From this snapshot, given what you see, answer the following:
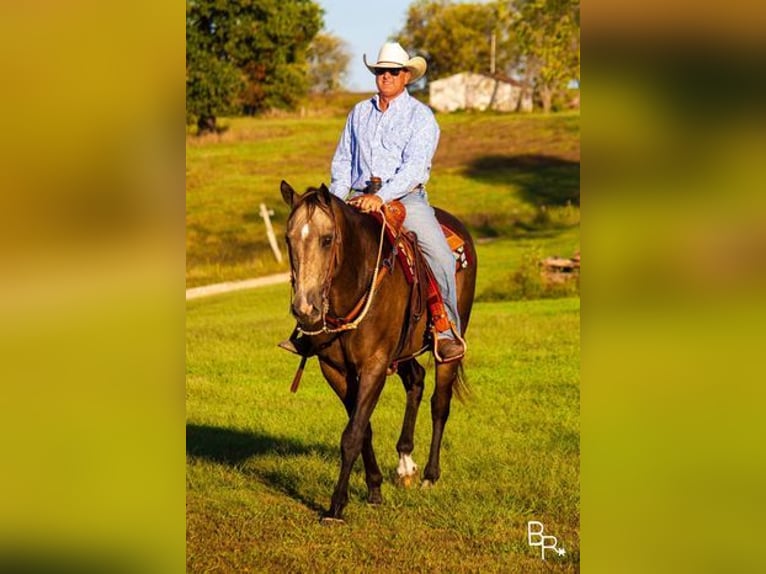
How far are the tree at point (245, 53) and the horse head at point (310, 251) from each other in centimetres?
5521

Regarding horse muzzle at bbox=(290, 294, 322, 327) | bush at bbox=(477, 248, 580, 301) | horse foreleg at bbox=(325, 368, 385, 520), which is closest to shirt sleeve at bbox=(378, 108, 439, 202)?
horse foreleg at bbox=(325, 368, 385, 520)

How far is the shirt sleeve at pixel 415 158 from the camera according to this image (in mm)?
8703

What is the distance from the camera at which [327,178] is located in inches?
1811

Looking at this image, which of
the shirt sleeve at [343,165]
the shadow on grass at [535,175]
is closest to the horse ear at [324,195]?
the shirt sleeve at [343,165]

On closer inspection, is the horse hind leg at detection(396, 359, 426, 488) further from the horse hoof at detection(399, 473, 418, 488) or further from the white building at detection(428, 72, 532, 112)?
the white building at detection(428, 72, 532, 112)

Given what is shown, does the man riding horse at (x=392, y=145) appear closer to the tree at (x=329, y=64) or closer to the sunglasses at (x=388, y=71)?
the sunglasses at (x=388, y=71)

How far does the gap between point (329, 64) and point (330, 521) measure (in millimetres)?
94728

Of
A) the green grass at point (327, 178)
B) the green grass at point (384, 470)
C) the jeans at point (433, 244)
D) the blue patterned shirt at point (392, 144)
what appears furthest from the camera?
the green grass at point (327, 178)

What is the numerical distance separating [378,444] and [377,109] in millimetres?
3359

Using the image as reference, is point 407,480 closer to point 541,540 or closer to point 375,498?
point 375,498

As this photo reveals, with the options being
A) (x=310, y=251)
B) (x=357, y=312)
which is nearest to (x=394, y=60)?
(x=357, y=312)

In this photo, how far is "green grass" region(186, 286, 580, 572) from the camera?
755cm
